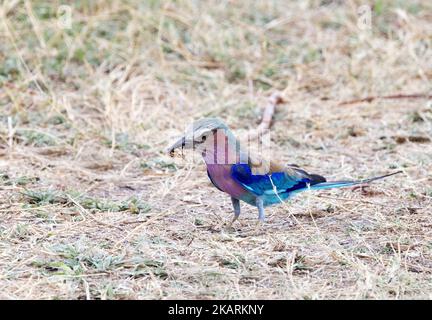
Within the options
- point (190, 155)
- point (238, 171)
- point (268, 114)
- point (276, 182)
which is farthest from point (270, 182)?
point (268, 114)

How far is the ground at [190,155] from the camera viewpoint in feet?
12.2

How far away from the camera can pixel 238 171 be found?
4125 mm

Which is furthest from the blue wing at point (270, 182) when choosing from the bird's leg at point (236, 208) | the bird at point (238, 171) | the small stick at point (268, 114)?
the small stick at point (268, 114)

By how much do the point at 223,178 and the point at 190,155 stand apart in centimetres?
154

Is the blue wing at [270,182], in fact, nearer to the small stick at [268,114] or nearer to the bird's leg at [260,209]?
the bird's leg at [260,209]

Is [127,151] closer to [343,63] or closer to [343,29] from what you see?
[343,63]

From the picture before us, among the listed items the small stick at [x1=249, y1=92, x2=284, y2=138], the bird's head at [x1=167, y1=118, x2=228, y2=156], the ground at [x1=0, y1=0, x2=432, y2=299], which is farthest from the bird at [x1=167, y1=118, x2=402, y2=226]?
the small stick at [x1=249, y1=92, x2=284, y2=138]

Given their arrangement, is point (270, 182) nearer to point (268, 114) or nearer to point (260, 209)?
point (260, 209)

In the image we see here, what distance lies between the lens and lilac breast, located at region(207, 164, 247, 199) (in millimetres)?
4102

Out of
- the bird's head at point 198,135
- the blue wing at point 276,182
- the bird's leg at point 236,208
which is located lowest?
the bird's leg at point 236,208

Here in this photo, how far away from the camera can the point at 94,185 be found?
5.09m

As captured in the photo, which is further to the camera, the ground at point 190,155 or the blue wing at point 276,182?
the blue wing at point 276,182

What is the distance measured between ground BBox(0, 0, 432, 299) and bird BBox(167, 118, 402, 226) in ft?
0.60

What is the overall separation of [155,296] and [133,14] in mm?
4517
